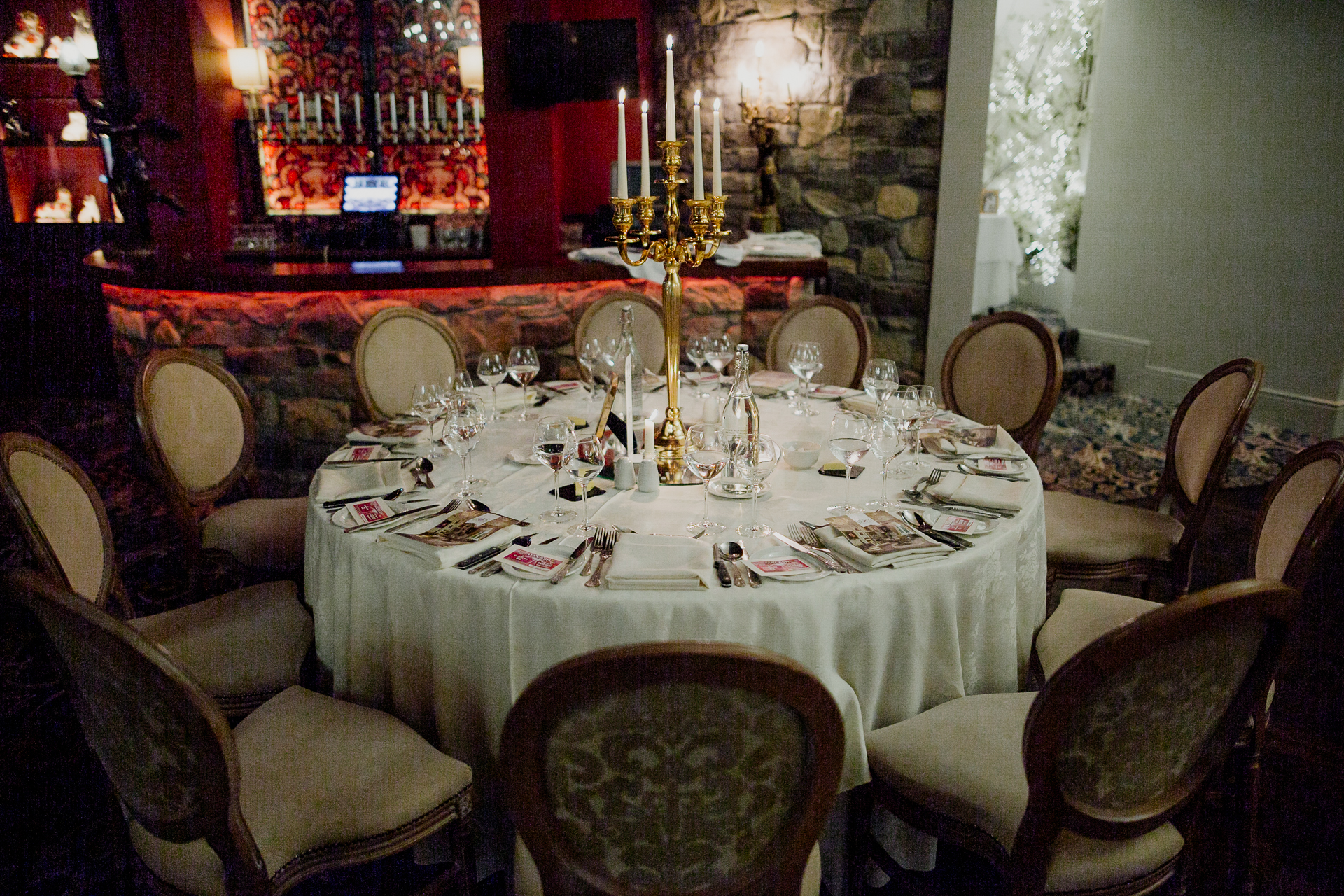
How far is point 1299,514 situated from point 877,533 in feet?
2.58

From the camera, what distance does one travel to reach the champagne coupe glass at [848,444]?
6.18 feet

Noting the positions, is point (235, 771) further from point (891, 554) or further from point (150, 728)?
point (891, 554)

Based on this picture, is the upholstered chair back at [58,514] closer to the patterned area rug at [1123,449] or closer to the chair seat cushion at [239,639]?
the chair seat cushion at [239,639]

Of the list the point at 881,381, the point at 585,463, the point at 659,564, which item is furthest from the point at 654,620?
the point at 881,381

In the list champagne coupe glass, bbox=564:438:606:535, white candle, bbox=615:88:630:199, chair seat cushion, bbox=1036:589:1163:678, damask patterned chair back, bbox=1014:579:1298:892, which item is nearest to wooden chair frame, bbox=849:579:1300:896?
damask patterned chair back, bbox=1014:579:1298:892

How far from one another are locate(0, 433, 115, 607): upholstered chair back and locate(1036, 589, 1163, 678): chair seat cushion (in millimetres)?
1926

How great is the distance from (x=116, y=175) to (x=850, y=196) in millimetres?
3804

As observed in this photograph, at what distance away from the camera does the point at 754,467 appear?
1.84m

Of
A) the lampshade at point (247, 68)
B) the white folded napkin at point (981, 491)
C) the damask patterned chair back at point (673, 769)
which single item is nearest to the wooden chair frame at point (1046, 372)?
the white folded napkin at point (981, 491)

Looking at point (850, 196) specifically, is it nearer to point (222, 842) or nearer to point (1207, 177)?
point (1207, 177)

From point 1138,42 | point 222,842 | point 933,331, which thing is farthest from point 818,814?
point 1138,42

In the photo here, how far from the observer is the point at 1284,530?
5.59 ft

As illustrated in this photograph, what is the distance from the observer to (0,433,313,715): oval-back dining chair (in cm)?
166

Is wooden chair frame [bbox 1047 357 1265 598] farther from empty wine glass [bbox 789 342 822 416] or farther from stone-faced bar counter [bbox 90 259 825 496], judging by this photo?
stone-faced bar counter [bbox 90 259 825 496]
